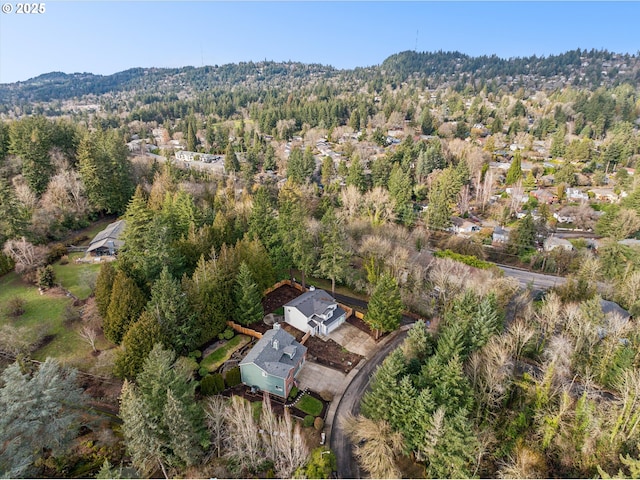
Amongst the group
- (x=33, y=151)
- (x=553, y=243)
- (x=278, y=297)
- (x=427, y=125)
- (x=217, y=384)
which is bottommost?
(x=278, y=297)

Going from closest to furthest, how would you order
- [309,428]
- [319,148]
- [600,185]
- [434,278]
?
[309,428] → [434,278] → [600,185] → [319,148]

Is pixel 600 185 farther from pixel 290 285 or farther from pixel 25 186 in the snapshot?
pixel 25 186

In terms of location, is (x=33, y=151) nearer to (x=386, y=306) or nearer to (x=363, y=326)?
(x=363, y=326)

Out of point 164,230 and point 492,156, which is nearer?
point 164,230

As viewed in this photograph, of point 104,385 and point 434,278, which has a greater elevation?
point 434,278

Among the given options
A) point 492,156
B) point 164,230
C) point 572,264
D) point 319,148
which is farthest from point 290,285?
point 492,156

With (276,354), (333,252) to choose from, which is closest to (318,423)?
(276,354)
